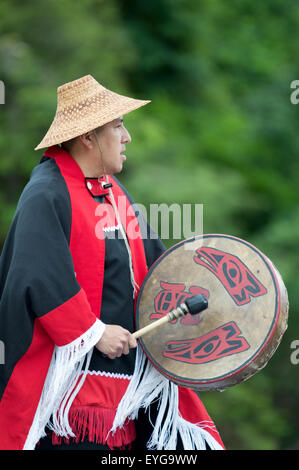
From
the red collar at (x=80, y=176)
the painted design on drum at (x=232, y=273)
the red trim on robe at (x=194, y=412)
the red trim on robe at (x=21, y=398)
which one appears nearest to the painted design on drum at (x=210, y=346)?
the painted design on drum at (x=232, y=273)

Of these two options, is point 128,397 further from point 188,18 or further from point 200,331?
point 188,18

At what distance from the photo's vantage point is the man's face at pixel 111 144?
2420mm

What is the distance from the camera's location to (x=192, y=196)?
6.20m

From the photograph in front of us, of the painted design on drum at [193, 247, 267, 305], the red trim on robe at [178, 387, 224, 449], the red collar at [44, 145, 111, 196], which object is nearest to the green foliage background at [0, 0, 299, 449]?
the red collar at [44, 145, 111, 196]

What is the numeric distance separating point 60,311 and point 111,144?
0.66 m

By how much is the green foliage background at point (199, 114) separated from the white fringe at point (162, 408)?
2937 mm

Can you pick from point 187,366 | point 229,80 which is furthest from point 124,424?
point 229,80

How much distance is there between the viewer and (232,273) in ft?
7.85

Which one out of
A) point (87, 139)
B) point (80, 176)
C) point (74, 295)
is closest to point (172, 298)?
point (74, 295)

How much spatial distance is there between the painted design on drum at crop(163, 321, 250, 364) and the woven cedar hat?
85cm

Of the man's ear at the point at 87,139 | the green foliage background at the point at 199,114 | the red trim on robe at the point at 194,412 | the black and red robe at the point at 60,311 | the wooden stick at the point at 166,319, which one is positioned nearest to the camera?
the black and red robe at the point at 60,311

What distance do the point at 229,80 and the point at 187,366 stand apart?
7.99 meters

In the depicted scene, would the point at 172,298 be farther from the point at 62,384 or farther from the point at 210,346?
the point at 62,384

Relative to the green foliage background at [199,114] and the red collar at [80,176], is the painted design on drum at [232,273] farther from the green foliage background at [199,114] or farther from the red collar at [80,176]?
the green foliage background at [199,114]
